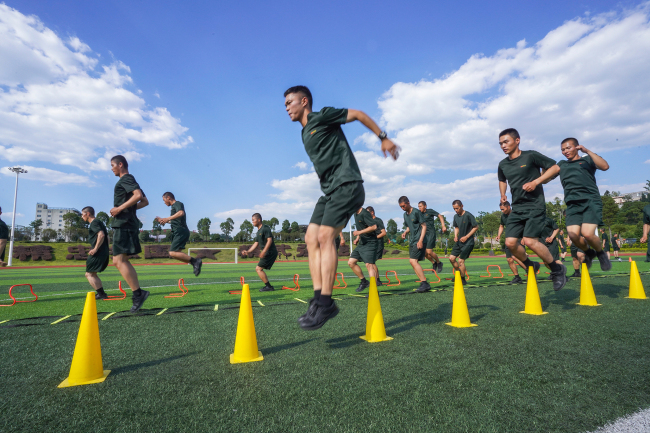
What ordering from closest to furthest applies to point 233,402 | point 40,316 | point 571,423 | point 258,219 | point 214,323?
point 571,423
point 233,402
point 214,323
point 40,316
point 258,219

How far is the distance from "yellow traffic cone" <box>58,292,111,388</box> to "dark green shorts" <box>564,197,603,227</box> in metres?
6.41

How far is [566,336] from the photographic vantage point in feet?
11.1

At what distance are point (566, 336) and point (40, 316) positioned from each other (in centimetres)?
688

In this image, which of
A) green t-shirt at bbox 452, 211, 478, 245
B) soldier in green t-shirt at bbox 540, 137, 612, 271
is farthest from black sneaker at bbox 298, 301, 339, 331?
green t-shirt at bbox 452, 211, 478, 245

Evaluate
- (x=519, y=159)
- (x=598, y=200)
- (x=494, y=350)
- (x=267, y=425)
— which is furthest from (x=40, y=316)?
(x=598, y=200)

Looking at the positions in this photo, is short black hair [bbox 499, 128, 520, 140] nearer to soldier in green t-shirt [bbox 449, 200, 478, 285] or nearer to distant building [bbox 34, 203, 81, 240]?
soldier in green t-shirt [bbox 449, 200, 478, 285]

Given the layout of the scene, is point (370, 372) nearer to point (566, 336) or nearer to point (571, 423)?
point (571, 423)

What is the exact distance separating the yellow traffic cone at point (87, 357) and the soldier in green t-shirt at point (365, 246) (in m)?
5.98

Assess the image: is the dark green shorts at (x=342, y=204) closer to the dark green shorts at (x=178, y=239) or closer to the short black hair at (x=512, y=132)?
the short black hair at (x=512, y=132)

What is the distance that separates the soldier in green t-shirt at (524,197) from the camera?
5164 mm

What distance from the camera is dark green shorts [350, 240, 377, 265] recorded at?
8.27m

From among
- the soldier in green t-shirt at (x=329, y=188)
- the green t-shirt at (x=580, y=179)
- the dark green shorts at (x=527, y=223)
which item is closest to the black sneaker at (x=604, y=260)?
the green t-shirt at (x=580, y=179)

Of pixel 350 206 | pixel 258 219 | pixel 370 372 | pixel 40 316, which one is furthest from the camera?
pixel 258 219

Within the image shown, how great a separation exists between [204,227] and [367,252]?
9966 cm
